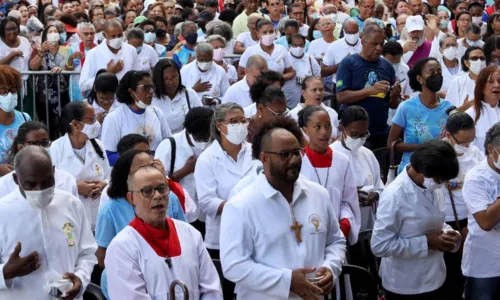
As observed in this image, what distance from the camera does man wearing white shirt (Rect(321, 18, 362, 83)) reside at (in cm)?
1323

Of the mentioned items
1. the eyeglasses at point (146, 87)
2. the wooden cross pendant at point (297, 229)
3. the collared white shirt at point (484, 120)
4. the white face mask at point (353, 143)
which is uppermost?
the wooden cross pendant at point (297, 229)

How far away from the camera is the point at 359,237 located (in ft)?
25.1

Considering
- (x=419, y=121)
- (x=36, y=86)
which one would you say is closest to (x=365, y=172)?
(x=419, y=121)

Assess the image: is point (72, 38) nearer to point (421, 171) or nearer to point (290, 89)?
point (290, 89)

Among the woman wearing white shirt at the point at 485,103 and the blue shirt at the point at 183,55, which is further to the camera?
the blue shirt at the point at 183,55

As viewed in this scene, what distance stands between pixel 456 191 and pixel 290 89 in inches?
193

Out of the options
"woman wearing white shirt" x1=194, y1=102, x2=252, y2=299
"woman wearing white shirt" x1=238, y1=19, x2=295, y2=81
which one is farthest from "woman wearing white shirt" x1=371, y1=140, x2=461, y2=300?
"woman wearing white shirt" x1=238, y1=19, x2=295, y2=81

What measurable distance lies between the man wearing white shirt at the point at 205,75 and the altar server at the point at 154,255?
643cm

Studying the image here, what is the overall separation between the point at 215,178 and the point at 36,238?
2.16m

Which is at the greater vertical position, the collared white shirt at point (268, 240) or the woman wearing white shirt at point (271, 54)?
the collared white shirt at point (268, 240)

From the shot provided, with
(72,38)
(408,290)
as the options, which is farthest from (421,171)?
(72,38)

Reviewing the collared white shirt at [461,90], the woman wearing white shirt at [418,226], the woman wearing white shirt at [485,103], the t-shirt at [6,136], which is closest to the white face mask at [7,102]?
the t-shirt at [6,136]

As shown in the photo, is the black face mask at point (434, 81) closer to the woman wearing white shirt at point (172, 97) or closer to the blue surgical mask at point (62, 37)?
the woman wearing white shirt at point (172, 97)

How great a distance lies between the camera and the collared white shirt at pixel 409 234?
686 centimetres
